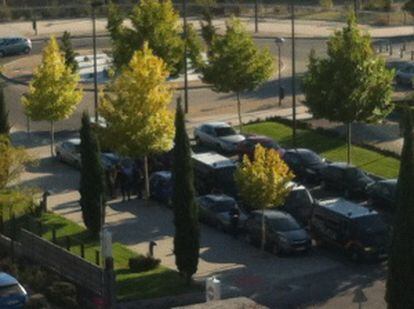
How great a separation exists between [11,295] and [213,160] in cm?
1531

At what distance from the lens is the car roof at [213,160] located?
145 ft

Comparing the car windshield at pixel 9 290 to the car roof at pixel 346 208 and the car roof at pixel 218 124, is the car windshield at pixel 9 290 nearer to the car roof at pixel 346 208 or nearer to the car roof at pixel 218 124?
the car roof at pixel 346 208

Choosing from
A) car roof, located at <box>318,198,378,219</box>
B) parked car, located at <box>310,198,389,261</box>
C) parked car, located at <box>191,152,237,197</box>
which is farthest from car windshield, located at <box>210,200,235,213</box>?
parked car, located at <box>310,198,389,261</box>

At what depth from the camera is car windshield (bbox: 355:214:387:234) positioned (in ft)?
119

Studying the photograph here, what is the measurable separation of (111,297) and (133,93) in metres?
12.3

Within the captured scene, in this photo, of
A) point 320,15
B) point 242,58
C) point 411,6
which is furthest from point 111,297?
point 320,15

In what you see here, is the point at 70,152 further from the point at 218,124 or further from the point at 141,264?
the point at 141,264

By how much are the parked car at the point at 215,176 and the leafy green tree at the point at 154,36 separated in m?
13.7

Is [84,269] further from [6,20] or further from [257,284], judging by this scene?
[6,20]

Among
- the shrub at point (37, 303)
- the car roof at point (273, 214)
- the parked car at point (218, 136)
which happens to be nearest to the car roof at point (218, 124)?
the parked car at point (218, 136)

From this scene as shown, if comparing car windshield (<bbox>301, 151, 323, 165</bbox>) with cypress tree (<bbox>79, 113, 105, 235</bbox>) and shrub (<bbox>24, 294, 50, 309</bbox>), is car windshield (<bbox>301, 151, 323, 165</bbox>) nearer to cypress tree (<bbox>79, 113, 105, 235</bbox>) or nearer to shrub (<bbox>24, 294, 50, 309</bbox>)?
cypress tree (<bbox>79, 113, 105, 235</bbox>)

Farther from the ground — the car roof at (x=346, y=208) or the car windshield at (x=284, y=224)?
the car roof at (x=346, y=208)

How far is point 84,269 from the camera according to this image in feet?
106

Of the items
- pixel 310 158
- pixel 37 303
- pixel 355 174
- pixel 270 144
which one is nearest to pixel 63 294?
pixel 37 303
